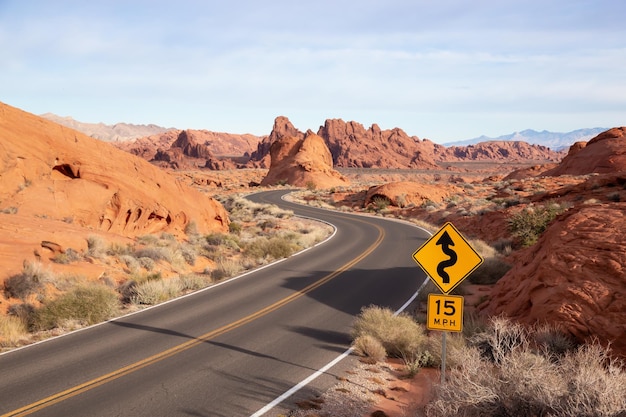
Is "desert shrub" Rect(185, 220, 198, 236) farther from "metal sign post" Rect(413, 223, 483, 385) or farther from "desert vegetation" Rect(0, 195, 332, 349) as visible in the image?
"metal sign post" Rect(413, 223, 483, 385)

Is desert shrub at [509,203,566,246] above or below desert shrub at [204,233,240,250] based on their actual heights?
above

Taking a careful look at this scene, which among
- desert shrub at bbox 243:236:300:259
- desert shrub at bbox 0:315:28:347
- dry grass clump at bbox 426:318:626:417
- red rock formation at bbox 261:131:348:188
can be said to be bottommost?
desert shrub at bbox 0:315:28:347

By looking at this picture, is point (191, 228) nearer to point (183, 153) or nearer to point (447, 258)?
point (447, 258)

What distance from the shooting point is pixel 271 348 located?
10648 millimetres

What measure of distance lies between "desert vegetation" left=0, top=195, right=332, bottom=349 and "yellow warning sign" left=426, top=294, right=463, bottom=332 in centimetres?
923

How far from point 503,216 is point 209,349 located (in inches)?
879

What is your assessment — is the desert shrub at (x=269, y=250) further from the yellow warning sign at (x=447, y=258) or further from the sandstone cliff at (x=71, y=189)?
the yellow warning sign at (x=447, y=258)

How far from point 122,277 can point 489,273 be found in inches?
513

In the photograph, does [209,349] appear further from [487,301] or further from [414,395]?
[487,301]

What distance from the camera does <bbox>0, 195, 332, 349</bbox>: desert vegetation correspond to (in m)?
12.6

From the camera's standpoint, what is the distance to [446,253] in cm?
816

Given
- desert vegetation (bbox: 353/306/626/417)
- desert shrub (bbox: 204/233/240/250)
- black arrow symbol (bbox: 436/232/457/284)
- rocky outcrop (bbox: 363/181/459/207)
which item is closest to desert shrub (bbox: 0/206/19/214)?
desert shrub (bbox: 204/233/240/250)

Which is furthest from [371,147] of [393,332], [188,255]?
[393,332]

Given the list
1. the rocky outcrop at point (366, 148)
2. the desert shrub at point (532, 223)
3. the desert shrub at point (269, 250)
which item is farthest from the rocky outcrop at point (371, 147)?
the desert shrub at point (269, 250)
